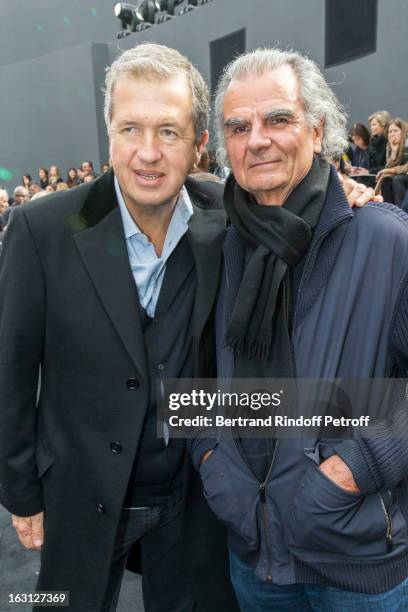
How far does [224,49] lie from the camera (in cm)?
1341

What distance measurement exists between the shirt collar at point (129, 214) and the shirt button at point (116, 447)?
2.09 ft

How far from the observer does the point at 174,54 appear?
1.69 metres

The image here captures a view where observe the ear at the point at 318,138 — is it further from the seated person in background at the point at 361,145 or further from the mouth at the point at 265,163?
the seated person in background at the point at 361,145

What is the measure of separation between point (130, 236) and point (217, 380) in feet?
1.73

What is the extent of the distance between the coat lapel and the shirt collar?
34mm

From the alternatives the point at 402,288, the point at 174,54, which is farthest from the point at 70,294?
the point at 402,288

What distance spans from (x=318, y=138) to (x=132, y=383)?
905 mm

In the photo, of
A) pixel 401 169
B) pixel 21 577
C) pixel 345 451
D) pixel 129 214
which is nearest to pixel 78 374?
pixel 129 214

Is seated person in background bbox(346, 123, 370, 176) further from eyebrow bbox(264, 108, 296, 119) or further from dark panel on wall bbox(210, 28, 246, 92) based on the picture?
eyebrow bbox(264, 108, 296, 119)

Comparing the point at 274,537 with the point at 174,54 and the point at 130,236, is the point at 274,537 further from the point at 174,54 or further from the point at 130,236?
the point at 174,54

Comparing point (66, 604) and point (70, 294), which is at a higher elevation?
point (70, 294)

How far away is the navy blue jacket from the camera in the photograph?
1343mm

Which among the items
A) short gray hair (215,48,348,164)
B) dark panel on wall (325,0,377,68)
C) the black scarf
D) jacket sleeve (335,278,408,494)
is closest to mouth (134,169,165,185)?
short gray hair (215,48,348,164)

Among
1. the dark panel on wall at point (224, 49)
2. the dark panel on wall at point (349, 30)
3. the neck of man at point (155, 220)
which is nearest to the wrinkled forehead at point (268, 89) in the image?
the neck of man at point (155, 220)
